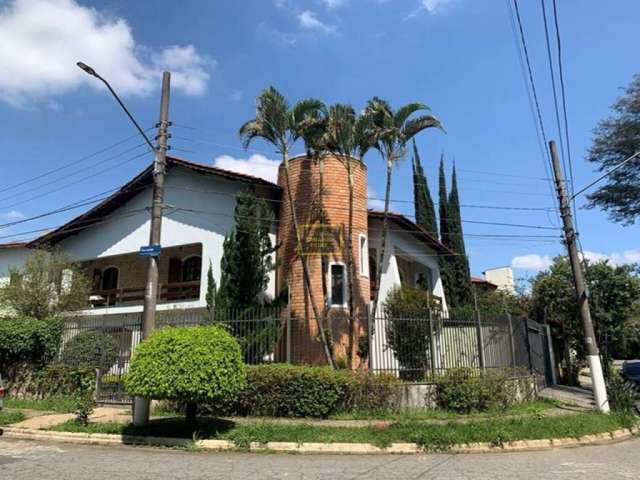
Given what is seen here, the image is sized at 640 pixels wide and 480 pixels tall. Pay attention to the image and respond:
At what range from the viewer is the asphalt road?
7617 mm

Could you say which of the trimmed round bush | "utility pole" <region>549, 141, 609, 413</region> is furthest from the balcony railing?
"utility pole" <region>549, 141, 609, 413</region>

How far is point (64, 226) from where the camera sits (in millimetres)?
24328

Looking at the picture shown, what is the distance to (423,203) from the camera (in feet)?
99.3

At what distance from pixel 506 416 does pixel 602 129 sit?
1671cm

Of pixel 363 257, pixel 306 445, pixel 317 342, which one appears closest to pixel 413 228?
pixel 363 257

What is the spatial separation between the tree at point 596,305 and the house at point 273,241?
642 centimetres

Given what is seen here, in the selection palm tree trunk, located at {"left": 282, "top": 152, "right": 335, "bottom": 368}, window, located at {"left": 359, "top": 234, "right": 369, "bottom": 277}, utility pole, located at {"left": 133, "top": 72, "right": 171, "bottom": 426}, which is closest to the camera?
utility pole, located at {"left": 133, "top": 72, "right": 171, "bottom": 426}

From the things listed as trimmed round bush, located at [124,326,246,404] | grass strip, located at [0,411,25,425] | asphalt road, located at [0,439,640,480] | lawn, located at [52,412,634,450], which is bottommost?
asphalt road, located at [0,439,640,480]

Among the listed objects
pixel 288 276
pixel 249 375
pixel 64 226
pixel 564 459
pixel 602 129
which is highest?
pixel 602 129

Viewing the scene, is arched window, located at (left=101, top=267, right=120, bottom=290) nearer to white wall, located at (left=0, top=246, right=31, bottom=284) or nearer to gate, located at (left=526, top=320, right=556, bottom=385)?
white wall, located at (left=0, top=246, right=31, bottom=284)

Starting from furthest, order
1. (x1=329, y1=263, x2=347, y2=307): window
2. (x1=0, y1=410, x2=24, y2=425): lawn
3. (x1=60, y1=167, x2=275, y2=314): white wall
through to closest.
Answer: (x1=60, y1=167, x2=275, y2=314): white wall < (x1=329, y1=263, x2=347, y2=307): window < (x1=0, y1=410, x2=24, y2=425): lawn

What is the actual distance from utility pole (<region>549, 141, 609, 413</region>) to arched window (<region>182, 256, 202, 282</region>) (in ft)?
47.5

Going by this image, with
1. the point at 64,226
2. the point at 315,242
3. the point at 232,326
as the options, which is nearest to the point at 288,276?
the point at 315,242

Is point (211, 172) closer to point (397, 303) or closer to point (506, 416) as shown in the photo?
point (397, 303)
